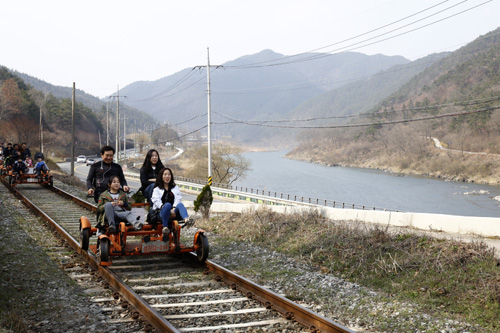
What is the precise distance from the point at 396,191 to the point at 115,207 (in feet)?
182

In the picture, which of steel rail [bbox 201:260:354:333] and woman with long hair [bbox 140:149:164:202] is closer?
steel rail [bbox 201:260:354:333]

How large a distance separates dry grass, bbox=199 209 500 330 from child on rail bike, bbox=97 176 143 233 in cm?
329

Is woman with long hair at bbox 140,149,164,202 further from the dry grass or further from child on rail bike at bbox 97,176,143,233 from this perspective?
the dry grass

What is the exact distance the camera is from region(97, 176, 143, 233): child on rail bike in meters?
8.24

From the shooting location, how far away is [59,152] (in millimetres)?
101750

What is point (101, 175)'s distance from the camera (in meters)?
9.54

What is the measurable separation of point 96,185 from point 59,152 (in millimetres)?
99566

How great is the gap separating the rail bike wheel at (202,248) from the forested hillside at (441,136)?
4996 centimetres

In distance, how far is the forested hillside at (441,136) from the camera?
79.9 metres

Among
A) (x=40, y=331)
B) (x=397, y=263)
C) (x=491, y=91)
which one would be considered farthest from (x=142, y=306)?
(x=491, y=91)

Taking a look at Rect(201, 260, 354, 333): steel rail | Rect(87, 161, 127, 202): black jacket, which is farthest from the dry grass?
Rect(87, 161, 127, 202): black jacket

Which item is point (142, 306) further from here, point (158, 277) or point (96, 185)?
point (96, 185)

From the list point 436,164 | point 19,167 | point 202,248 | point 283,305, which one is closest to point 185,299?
point 283,305

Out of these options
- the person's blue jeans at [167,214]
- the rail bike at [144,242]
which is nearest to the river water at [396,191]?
the rail bike at [144,242]
